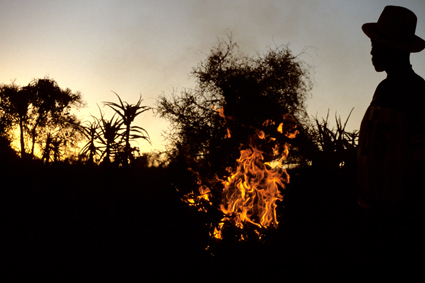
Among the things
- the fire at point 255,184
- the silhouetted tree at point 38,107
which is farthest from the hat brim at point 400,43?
the silhouetted tree at point 38,107

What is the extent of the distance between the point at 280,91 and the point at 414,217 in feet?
32.8

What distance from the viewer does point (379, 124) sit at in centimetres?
261

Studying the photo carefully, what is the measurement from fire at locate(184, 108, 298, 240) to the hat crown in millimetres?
4278

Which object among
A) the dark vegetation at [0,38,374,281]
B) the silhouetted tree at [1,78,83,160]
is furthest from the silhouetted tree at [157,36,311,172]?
the silhouetted tree at [1,78,83,160]

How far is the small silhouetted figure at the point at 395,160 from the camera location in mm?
Result: 2518

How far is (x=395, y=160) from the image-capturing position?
2.54m

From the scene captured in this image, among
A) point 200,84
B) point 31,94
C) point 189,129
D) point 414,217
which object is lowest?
point 414,217

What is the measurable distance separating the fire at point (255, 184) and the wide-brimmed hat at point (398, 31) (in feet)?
14.0

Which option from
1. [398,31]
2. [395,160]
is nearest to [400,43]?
[398,31]

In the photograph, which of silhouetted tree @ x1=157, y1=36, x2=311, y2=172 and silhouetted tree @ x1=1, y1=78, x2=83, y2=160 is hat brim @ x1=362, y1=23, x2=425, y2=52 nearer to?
silhouetted tree @ x1=157, y1=36, x2=311, y2=172

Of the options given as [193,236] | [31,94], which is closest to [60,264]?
[193,236]

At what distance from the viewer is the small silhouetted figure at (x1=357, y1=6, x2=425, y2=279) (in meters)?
2.52

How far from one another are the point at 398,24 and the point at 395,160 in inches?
49.2

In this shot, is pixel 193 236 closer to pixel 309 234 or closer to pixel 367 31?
pixel 309 234
